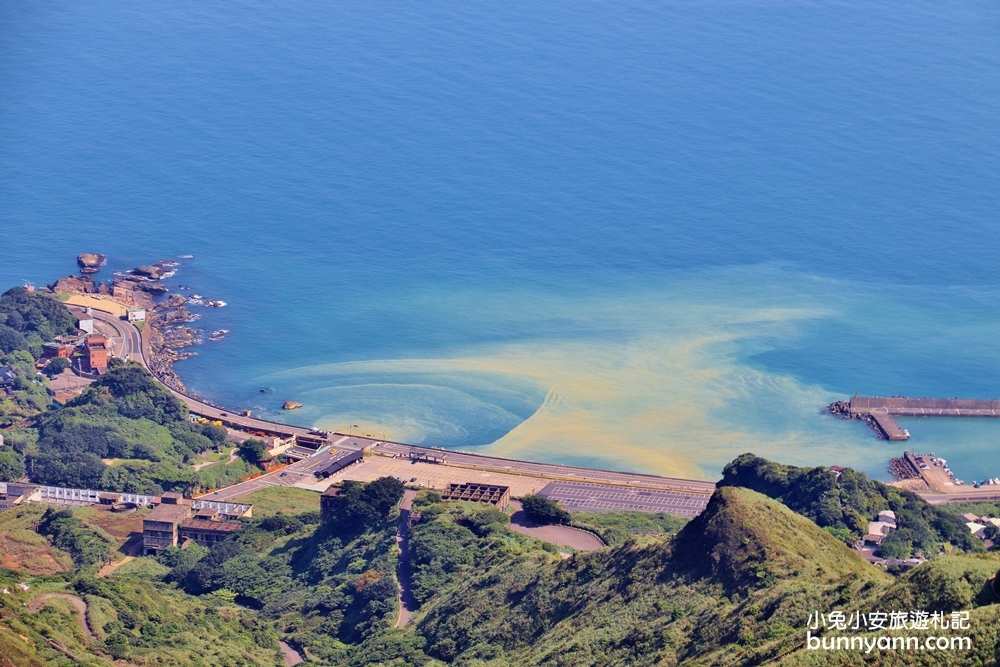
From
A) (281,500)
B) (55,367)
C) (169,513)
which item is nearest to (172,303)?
(55,367)

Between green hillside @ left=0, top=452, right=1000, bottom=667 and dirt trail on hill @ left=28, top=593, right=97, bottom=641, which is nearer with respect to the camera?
green hillside @ left=0, top=452, right=1000, bottom=667

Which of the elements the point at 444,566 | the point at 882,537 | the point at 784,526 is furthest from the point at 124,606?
the point at 882,537

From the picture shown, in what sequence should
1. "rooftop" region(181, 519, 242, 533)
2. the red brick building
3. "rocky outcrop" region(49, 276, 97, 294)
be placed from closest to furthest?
"rooftop" region(181, 519, 242, 533) → the red brick building → "rocky outcrop" region(49, 276, 97, 294)

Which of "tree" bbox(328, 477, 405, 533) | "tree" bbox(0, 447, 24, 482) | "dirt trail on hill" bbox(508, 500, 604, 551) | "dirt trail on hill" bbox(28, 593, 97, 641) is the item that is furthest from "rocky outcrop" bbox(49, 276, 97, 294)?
"dirt trail on hill" bbox(28, 593, 97, 641)

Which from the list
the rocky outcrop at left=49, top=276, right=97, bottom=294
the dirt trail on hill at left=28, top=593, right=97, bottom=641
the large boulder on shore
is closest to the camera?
the dirt trail on hill at left=28, top=593, right=97, bottom=641

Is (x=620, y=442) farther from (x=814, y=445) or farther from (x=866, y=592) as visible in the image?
(x=866, y=592)

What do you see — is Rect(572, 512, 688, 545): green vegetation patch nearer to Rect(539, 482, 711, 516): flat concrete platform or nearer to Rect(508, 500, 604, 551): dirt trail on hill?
Rect(508, 500, 604, 551): dirt trail on hill

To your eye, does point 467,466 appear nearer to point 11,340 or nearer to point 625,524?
point 625,524

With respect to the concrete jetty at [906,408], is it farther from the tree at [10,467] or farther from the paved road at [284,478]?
the tree at [10,467]
